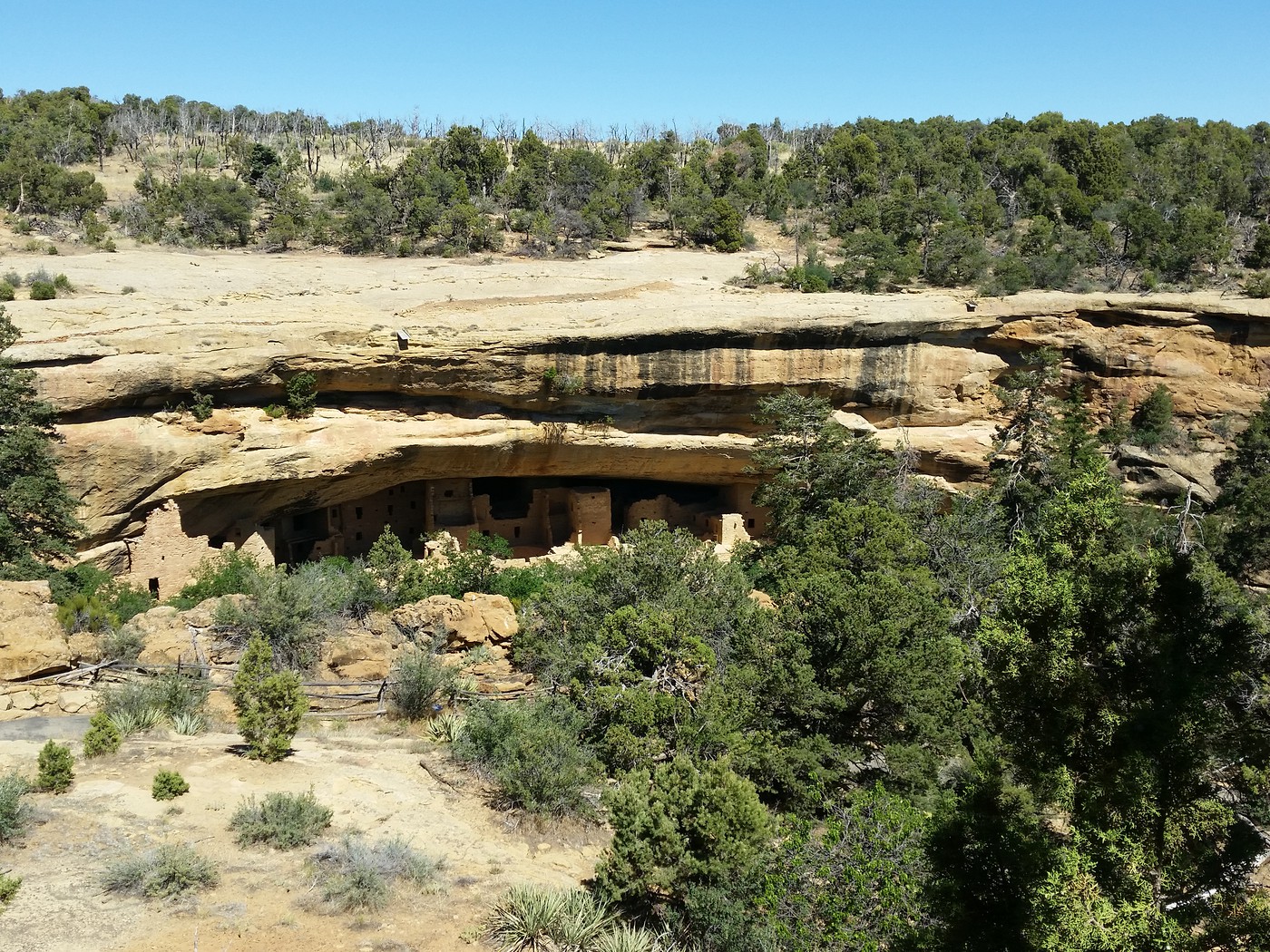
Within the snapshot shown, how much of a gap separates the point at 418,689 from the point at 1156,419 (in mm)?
16239

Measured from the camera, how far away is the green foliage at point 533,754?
10766 mm

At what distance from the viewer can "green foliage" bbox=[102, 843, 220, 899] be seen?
8.41m

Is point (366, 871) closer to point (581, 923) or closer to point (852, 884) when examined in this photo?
point (581, 923)

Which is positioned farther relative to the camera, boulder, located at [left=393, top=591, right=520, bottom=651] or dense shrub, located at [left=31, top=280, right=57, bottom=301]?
dense shrub, located at [left=31, top=280, right=57, bottom=301]

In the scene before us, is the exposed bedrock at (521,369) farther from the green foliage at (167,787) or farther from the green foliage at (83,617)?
the green foliage at (167,787)

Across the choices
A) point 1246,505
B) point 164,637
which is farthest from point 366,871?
point 1246,505

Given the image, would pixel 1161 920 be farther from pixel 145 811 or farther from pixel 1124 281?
pixel 1124 281

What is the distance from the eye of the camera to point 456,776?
1146 centimetres

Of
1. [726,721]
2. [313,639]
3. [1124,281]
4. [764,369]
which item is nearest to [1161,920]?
[726,721]

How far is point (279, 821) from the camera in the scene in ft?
31.3

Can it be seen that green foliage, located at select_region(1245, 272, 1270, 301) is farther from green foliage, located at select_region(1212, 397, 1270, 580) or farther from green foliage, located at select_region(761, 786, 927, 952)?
green foliage, located at select_region(761, 786, 927, 952)

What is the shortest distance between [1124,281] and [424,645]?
71.1 ft

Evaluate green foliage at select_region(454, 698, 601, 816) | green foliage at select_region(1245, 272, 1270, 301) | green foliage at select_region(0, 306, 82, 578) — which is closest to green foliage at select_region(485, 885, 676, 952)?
green foliage at select_region(454, 698, 601, 816)

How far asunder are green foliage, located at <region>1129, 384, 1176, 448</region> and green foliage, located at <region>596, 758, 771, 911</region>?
15.7 meters
